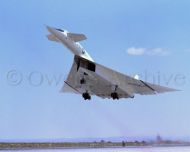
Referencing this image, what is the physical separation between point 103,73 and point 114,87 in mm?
2135

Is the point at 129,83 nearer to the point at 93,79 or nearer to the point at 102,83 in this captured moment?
the point at 102,83

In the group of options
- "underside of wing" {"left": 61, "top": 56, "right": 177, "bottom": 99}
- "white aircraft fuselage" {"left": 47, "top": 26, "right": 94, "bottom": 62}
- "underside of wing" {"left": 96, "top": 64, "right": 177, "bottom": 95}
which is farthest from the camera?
"underside of wing" {"left": 96, "top": 64, "right": 177, "bottom": 95}

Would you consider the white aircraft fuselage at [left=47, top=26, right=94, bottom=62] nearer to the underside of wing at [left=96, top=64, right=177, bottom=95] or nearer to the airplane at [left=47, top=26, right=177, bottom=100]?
the airplane at [left=47, top=26, right=177, bottom=100]

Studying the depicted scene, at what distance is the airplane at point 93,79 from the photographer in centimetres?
4806

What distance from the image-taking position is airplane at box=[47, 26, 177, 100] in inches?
1892

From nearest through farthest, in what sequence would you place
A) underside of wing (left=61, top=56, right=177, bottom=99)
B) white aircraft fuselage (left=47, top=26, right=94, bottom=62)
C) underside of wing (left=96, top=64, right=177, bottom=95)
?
white aircraft fuselage (left=47, top=26, right=94, bottom=62), underside of wing (left=61, top=56, right=177, bottom=99), underside of wing (left=96, top=64, right=177, bottom=95)

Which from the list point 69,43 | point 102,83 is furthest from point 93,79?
point 69,43

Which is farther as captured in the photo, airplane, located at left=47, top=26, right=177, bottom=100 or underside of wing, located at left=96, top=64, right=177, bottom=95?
underside of wing, located at left=96, top=64, right=177, bottom=95

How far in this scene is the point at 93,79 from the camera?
165 feet

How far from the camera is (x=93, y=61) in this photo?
5119 centimetres

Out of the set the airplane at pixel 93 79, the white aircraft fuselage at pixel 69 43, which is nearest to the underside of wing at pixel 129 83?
the airplane at pixel 93 79

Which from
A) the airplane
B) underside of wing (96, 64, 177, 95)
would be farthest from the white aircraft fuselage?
underside of wing (96, 64, 177, 95)

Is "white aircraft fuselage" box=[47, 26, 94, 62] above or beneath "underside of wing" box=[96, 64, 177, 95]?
above

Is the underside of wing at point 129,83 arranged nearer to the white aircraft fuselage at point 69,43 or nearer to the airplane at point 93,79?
the airplane at point 93,79
